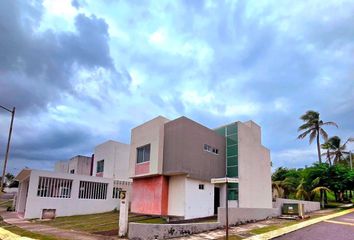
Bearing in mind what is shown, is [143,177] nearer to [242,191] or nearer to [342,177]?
[242,191]

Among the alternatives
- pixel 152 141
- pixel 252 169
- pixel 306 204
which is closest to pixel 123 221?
pixel 152 141

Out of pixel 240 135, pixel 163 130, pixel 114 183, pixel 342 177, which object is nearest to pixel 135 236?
pixel 163 130

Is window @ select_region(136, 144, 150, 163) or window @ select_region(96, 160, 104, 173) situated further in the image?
window @ select_region(96, 160, 104, 173)

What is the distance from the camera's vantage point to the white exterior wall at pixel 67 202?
73.2 feet

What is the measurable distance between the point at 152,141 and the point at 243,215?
8100 mm

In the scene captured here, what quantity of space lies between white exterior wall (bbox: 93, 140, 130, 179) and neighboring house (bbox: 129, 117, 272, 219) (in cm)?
988

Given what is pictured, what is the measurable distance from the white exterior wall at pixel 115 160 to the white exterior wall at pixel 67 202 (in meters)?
5.05

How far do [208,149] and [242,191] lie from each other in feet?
13.6

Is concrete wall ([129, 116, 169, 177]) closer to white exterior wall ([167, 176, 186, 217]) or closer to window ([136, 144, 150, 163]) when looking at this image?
window ([136, 144, 150, 163])

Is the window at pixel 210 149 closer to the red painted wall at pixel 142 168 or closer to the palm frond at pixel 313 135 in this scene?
the red painted wall at pixel 142 168

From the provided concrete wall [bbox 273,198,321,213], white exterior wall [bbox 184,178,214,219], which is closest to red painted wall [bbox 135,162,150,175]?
white exterior wall [bbox 184,178,214,219]

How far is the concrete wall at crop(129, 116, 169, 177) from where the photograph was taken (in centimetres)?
2058

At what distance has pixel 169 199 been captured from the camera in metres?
20.7

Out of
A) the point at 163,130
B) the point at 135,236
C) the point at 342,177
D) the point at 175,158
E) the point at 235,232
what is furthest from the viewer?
the point at 342,177
